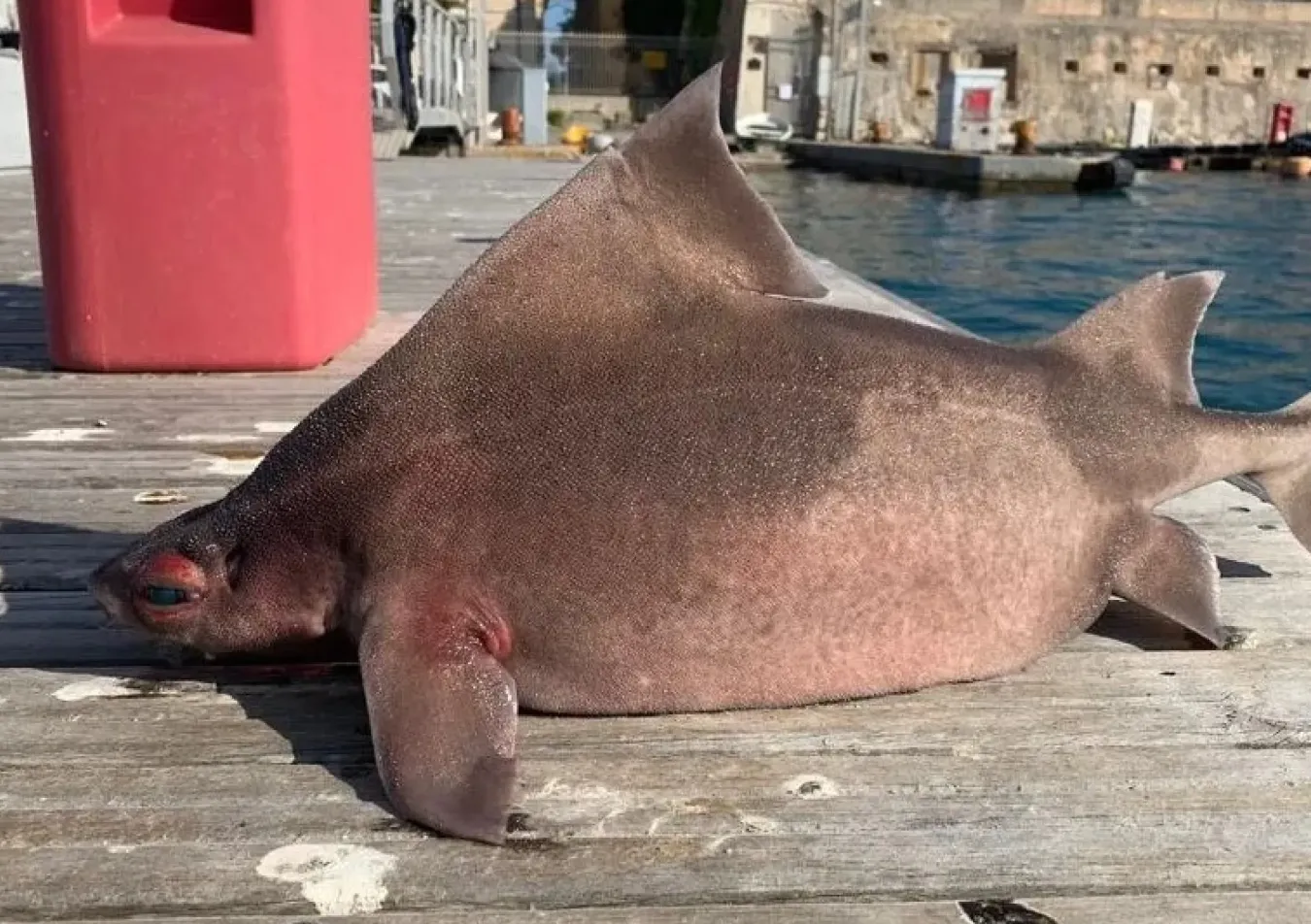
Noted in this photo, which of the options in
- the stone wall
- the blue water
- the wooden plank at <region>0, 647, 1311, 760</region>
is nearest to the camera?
the wooden plank at <region>0, 647, 1311, 760</region>

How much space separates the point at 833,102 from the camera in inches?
1644

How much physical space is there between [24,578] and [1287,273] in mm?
17549

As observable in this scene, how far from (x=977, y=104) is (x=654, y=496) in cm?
3382

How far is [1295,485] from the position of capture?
2.71 m

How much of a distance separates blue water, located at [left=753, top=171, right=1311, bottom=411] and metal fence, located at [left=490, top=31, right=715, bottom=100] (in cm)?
2043

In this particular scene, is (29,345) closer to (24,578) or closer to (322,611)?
(24,578)

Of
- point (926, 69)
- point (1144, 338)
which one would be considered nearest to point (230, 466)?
point (1144, 338)

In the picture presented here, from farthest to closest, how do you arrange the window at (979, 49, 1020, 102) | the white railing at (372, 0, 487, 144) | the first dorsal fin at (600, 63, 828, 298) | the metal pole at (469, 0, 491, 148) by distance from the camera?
the window at (979, 49, 1020, 102) → the metal pole at (469, 0, 491, 148) → the white railing at (372, 0, 487, 144) → the first dorsal fin at (600, 63, 828, 298)

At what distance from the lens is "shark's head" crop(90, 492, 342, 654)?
2330mm

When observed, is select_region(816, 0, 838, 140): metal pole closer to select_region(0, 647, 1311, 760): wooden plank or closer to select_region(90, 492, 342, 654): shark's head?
select_region(0, 647, 1311, 760): wooden plank

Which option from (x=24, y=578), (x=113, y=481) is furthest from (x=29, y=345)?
(x=24, y=578)

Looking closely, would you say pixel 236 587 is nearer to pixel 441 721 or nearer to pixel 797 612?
pixel 441 721

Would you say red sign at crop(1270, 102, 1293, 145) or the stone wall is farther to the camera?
the stone wall

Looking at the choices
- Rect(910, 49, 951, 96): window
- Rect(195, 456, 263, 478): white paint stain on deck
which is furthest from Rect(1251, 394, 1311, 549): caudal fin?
Rect(910, 49, 951, 96): window
